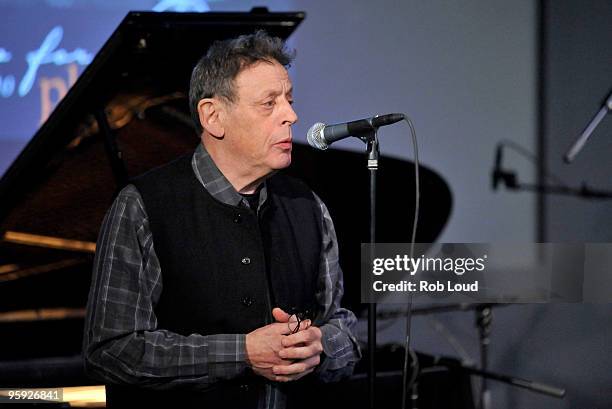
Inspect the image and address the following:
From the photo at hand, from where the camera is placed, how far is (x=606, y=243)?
3639 millimetres

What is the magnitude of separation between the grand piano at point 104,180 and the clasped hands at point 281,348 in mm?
919

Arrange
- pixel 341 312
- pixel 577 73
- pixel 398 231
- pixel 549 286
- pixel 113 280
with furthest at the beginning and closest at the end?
pixel 577 73 < pixel 549 286 < pixel 398 231 < pixel 341 312 < pixel 113 280

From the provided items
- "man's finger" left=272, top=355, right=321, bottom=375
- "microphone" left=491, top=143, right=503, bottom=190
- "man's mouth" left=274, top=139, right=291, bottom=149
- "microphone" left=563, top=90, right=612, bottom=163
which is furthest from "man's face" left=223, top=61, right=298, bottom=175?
"microphone" left=491, top=143, right=503, bottom=190

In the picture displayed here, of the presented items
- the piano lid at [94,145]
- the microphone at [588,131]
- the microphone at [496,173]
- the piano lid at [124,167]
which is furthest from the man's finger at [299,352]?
the microphone at [496,173]

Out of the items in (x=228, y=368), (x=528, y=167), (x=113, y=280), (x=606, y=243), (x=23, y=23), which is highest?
(x=23, y=23)

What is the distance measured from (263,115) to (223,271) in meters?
0.38

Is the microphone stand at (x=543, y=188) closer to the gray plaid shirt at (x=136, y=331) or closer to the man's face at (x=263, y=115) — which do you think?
the man's face at (x=263, y=115)

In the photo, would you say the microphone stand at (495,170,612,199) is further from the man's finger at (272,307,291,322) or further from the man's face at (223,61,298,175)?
the man's finger at (272,307,291,322)

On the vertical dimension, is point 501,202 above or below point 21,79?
below

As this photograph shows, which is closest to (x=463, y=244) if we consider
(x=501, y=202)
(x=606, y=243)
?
(x=501, y=202)

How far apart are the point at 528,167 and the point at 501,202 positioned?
205 millimetres

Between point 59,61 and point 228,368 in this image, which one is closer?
point 228,368

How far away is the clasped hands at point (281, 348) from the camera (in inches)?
70.9

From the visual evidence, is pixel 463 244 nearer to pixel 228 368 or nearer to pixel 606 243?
pixel 606 243
